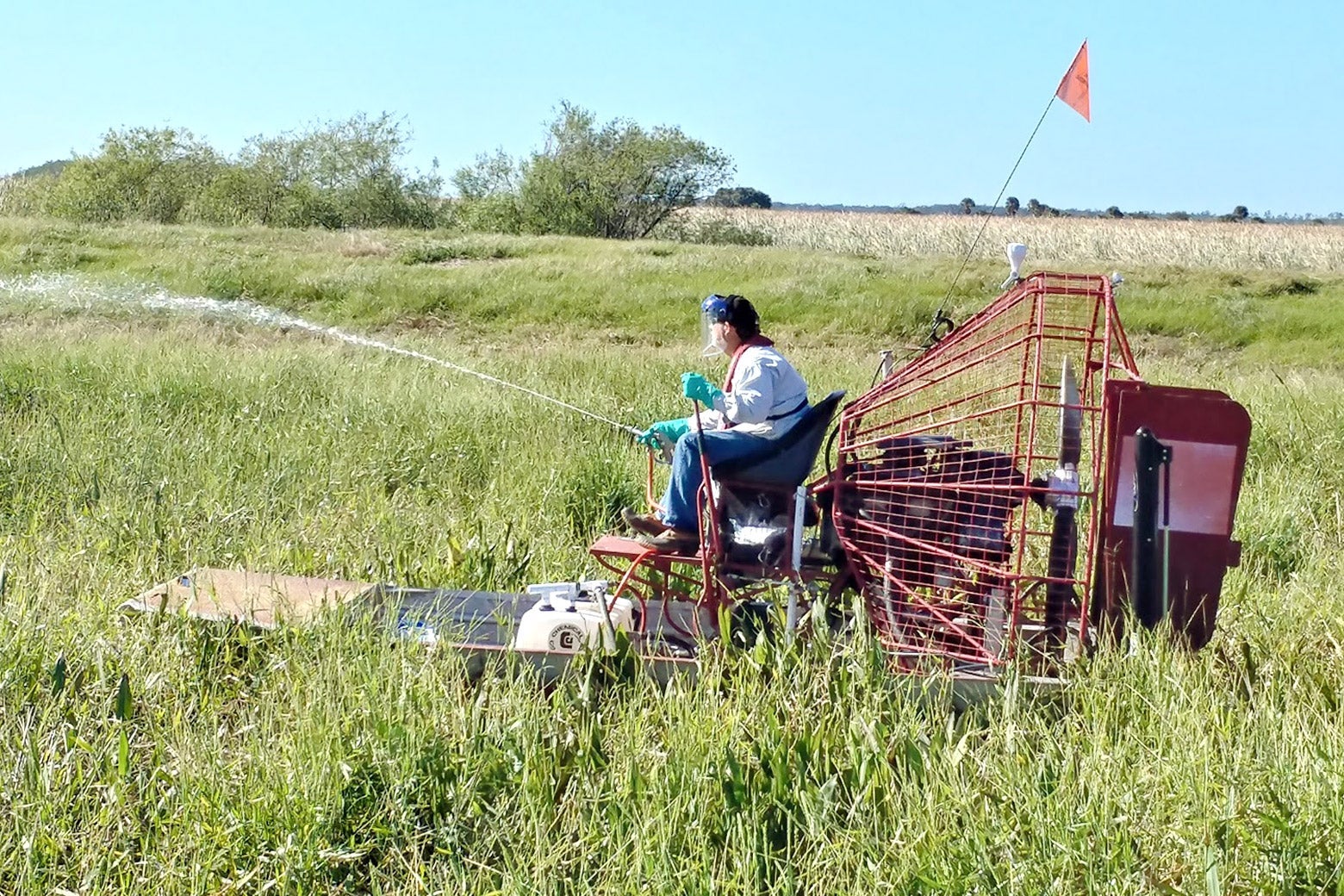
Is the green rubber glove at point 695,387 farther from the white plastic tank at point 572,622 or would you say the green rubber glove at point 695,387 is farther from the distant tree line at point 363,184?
the distant tree line at point 363,184

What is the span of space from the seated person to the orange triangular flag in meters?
1.44

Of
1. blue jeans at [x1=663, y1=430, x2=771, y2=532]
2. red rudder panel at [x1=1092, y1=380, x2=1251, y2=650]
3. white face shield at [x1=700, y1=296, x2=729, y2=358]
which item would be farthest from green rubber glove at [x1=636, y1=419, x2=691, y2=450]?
red rudder panel at [x1=1092, y1=380, x2=1251, y2=650]

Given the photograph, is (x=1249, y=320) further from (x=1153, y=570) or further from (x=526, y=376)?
(x=1153, y=570)

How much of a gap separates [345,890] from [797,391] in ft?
7.93

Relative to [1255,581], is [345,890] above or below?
below

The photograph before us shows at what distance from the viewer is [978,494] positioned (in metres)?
4.14

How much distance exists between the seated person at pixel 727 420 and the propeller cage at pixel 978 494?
28 cm

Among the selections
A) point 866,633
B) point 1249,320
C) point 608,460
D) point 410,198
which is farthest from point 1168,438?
point 410,198

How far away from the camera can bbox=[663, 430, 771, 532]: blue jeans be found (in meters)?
4.45

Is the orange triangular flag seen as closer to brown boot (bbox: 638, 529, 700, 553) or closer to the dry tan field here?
brown boot (bbox: 638, 529, 700, 553)

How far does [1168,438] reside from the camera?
382cm

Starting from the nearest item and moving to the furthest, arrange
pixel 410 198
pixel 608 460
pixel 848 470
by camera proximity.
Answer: pixel 848 470 < pixel 608 460 < pixel 410 198

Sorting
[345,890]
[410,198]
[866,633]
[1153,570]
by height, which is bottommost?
[345,890]

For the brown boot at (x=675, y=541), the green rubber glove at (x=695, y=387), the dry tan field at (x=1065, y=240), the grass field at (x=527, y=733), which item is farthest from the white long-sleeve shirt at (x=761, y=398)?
the dry tan field at (x=1065, y=240)
